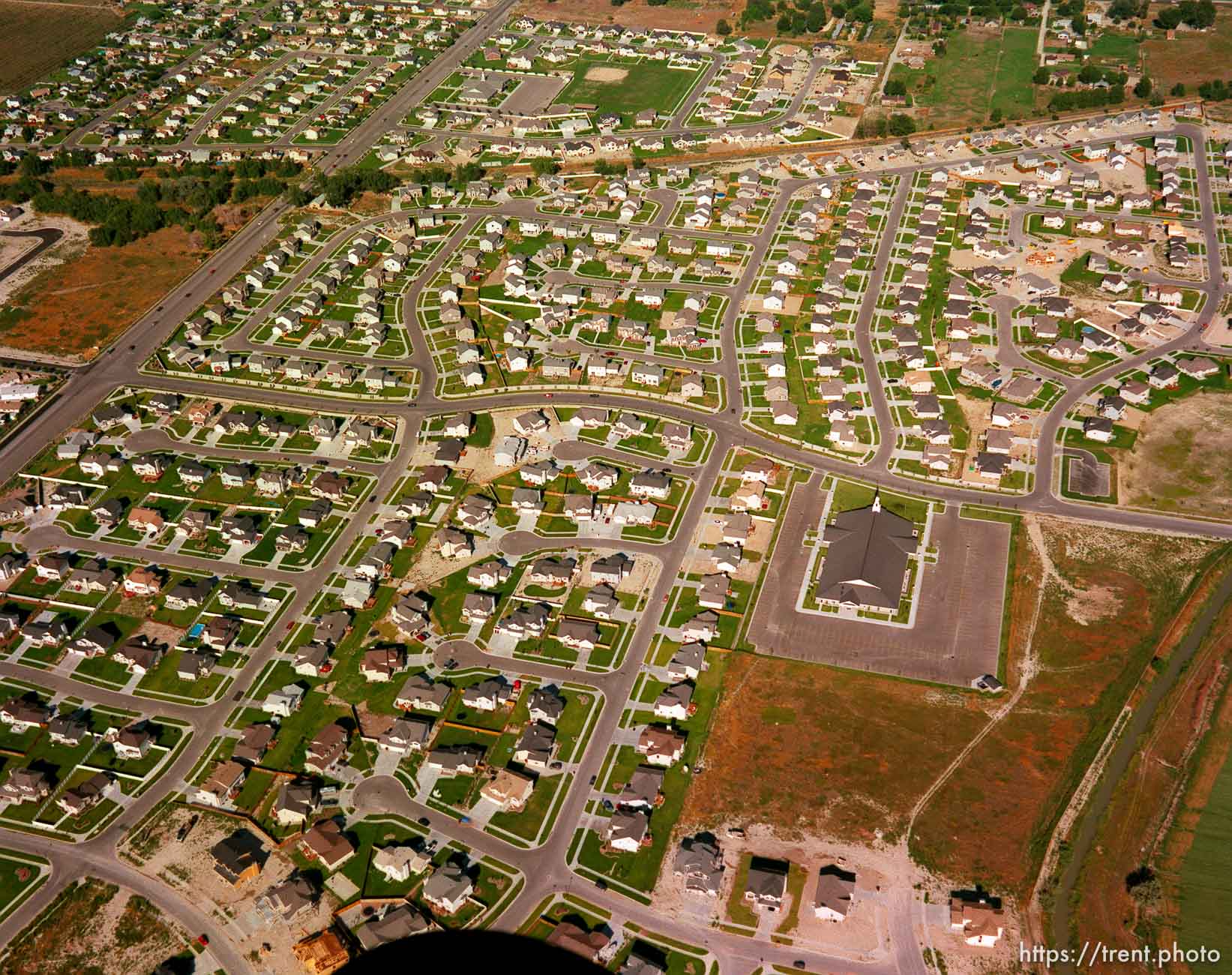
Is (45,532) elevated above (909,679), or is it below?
below

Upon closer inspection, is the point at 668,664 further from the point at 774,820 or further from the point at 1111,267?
the point at 1111,267

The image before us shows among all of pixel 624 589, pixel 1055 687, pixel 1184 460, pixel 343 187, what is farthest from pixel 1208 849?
pixel 343 187

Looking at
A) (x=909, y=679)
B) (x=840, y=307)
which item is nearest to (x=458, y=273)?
(x=840, y=307)

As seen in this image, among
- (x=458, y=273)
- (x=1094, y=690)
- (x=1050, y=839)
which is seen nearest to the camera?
(x=1050, y=839)

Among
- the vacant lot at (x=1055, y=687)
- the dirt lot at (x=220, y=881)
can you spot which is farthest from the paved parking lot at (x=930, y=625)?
the dirt lot at (x=220, y=881)

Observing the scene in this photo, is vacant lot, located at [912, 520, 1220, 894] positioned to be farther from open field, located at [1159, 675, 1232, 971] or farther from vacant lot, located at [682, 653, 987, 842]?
open field, located at [1159, 675, 1232, 971]

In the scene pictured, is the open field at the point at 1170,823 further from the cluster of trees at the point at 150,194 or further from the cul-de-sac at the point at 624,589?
the cluster of trees at the point at 150,194

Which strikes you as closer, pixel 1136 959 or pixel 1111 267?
pixel 1136 959
